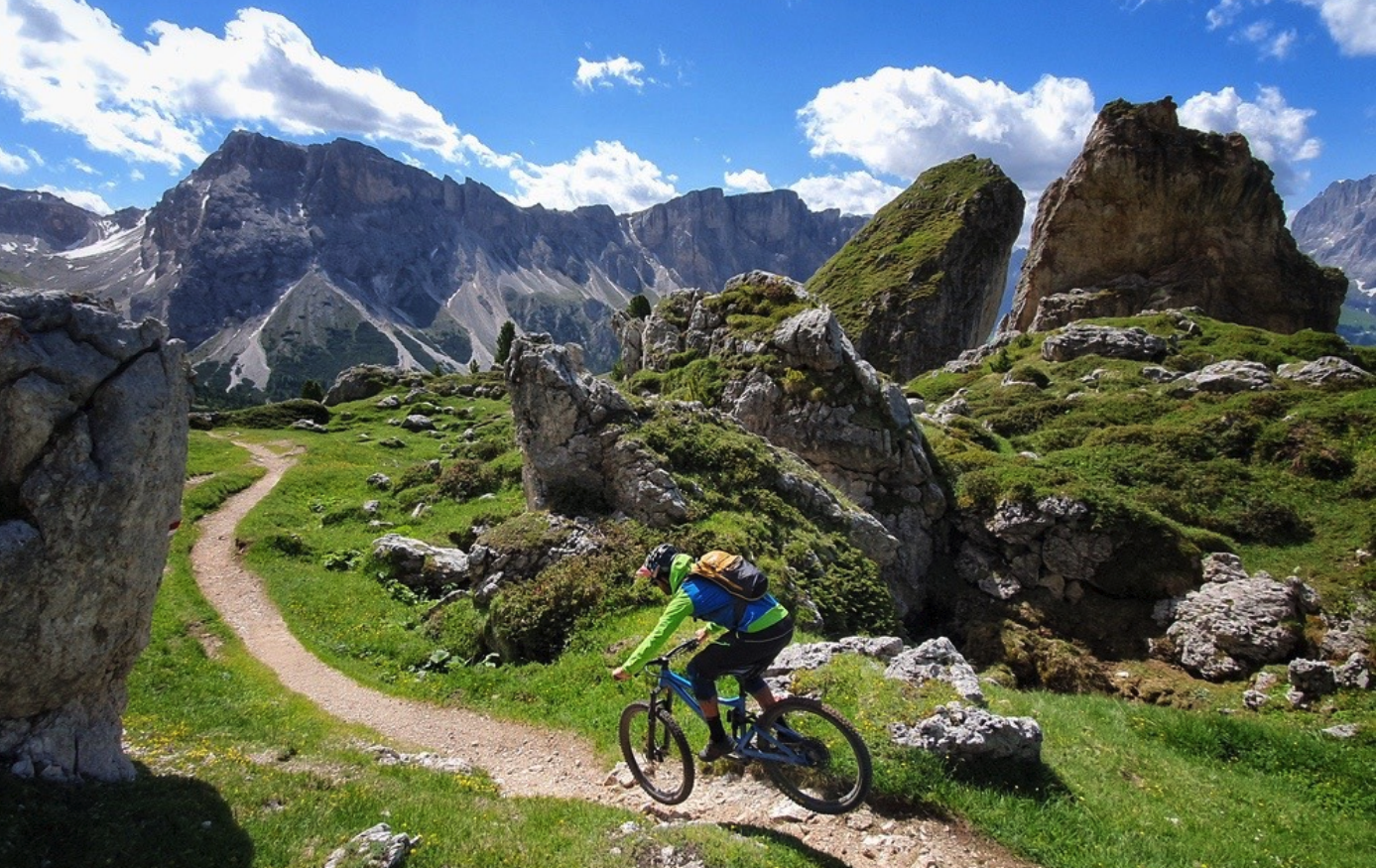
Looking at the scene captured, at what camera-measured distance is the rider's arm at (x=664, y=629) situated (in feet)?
29.0

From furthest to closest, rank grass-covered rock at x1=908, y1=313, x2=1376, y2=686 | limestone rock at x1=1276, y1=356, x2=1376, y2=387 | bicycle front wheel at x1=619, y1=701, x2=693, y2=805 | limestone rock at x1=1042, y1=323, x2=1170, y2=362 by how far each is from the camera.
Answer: limestone rock at x1=1042, y1=323, x2=1170, y2=362 < limestone rock at x1=1276, y1=356, x2=1376, y2=387 < grass-covered rock at x1=908, y1=313, x2=1376, y2=686 < bicycle front wheel at x1=619, y1=701, x2=693, y2=805

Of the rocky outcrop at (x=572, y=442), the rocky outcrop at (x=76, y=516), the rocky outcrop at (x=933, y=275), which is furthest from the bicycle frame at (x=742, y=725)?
the rocky outcrop at (x=933, y=275)

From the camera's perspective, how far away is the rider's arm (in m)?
8.85

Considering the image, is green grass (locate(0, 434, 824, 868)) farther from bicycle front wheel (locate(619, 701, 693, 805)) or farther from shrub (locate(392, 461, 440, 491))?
shrub (locate(392, 461, 440, 491))

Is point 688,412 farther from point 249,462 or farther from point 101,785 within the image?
point 249,462

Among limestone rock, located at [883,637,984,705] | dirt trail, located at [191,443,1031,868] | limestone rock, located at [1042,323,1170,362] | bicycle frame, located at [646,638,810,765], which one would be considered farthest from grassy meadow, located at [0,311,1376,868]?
limestone rock, located at [1042,323,1170,362]

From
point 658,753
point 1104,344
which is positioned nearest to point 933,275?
point 1104,344

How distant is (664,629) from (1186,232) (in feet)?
328

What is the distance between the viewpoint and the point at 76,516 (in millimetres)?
9359

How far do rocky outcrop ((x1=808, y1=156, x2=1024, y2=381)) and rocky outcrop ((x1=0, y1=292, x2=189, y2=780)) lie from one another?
258ft

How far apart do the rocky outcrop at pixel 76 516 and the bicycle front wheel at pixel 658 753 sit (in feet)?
24.1

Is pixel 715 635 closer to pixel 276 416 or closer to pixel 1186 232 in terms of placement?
pixel 276 416

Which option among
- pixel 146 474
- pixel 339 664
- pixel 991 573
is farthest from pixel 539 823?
pixel 991 573

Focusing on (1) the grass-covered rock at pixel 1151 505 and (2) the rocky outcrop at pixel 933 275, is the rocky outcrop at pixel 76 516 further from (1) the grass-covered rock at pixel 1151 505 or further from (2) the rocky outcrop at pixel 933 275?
(2) the rocky outcrop at pixel 933 275
